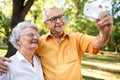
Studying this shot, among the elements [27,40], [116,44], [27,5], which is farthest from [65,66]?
[116,44]

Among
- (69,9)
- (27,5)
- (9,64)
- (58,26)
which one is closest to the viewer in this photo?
(9,64)

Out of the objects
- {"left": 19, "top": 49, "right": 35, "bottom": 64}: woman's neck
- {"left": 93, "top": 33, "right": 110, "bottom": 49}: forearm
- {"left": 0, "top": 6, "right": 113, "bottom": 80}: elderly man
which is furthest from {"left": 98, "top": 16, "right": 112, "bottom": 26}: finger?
{"left": 19, "top": 49, "right": 35, "bottom": 64}: woman's neck

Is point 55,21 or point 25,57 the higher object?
point 55,21

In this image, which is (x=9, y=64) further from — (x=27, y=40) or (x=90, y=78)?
(x=90, y=78)

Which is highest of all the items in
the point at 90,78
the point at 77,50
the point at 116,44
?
the point at 77,50

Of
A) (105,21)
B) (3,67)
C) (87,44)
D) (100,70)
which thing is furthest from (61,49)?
(100,70)

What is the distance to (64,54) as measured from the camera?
3.81 m

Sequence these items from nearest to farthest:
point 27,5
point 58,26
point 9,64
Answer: point 9,64 < point 58,26 < point 27,5

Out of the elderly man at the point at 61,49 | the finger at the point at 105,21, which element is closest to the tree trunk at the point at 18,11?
the elderly man at the point at 61,49

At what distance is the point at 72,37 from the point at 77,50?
170mm

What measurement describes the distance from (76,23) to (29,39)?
36.4 meters

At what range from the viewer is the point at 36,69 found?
148 inches

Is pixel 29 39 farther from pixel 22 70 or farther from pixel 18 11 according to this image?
pixel 18 11

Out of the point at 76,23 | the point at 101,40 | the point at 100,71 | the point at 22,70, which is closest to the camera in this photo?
the point at 101,40
